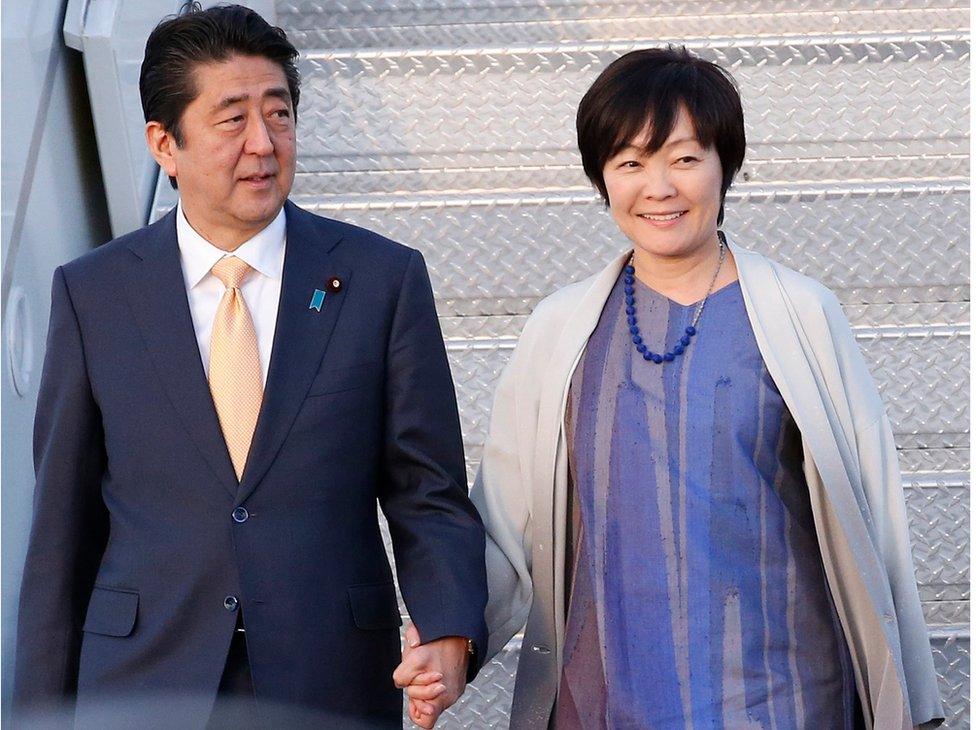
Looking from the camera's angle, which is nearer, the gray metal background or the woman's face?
the woman's face

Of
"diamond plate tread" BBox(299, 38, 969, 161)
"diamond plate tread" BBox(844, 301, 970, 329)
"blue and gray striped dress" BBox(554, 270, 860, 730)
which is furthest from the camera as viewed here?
"diamond plate tread" BBox(299, 38, 969, 161)

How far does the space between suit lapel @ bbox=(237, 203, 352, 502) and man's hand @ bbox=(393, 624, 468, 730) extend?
402mm

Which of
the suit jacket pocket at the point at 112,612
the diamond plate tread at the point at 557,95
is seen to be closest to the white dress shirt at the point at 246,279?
the suit jacket pocket at the point at 112,612

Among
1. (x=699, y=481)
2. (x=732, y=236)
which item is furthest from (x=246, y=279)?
(x=732, y=236)

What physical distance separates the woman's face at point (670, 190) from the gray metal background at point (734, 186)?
1581mm

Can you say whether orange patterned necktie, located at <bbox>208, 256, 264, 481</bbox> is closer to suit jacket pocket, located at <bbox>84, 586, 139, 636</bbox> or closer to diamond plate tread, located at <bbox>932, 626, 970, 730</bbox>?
suit jacket pocket, located at <bbox>84, 586, 139, 636</bbox>

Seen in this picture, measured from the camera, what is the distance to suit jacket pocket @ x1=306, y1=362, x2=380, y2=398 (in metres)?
3.12

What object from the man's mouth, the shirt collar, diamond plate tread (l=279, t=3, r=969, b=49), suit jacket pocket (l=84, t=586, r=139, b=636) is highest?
diamond plate tread (l=279, t=3, r=969, b=49)

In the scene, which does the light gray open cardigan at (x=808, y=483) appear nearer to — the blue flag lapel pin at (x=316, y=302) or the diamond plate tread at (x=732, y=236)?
the blue flag lapel pin at (x=316, y=302)

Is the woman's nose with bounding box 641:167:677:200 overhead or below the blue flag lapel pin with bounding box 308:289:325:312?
overhead

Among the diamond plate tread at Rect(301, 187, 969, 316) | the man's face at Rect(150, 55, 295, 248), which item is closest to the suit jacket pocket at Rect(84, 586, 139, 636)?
the man's face at Rect(150, 55, 295, 248)

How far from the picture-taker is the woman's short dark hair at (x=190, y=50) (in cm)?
312

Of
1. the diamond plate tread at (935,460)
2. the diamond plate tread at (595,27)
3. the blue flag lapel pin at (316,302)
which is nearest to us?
the blue flag lapel pin at (316,302)

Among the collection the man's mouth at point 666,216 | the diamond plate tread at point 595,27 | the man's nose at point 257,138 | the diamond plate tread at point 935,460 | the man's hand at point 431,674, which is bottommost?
the man's hand at point 431,674
